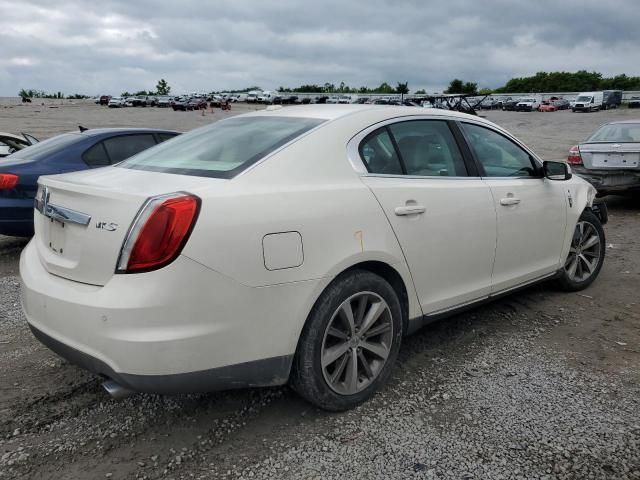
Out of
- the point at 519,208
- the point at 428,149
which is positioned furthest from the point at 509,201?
the point at 428,149

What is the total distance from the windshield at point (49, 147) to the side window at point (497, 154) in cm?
472

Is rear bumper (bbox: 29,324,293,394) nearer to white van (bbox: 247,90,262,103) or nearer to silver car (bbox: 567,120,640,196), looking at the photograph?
silver car (bbox: 567,120,640,196)

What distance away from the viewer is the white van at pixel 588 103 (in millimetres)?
58219

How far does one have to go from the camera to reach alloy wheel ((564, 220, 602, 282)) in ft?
16.0

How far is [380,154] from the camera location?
3246 mm

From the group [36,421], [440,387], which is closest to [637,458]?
[440,387]

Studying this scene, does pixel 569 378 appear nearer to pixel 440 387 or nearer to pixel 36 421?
pixel 440 387

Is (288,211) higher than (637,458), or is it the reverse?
(288,211)

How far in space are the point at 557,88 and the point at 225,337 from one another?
126m

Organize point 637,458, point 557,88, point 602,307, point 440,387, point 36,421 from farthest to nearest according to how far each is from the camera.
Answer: point 557,88, point 602,307, point 440,387, point 36,421, point 637,458

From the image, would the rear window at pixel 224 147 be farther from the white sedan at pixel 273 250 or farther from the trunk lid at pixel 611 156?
the trunk lid at pixel 611 156

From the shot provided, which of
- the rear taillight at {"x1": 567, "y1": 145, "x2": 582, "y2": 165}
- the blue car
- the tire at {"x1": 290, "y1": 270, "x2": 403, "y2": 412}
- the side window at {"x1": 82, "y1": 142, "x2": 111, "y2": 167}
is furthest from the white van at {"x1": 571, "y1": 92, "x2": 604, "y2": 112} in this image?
the tire at {"x1": 290, "y1": 270, "x2": 403, "y2": 412}

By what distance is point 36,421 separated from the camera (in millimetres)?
2930

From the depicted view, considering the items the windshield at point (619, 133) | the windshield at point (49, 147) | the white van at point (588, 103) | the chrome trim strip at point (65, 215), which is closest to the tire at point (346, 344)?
the chrome trim strip at point (65, 215)
